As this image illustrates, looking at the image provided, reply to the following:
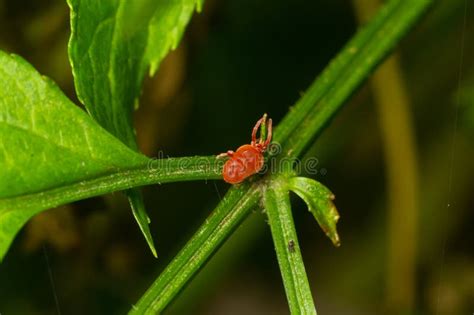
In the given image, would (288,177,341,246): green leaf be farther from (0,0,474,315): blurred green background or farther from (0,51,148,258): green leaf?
(0,0,474,315): blurred green background

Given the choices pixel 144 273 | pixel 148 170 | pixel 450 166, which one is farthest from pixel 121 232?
pixel 450 166

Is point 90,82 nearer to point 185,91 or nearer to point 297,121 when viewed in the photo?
point 297,121

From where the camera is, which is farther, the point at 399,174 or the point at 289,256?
the point at 399,174

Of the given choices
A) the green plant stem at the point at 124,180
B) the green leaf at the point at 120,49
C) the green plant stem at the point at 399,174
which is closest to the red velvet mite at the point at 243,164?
the green plant stem at the point at 124,180

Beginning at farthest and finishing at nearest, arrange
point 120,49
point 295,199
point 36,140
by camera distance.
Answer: point 295,199 < point 120,49 < point 36,140

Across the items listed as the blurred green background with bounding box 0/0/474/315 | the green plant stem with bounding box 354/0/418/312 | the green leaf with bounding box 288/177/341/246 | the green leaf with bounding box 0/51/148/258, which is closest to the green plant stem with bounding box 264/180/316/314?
the green leaf with bounding box 288/177/341/246

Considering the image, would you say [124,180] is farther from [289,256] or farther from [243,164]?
[289,256]

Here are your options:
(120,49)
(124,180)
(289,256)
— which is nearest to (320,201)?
(289,256)
